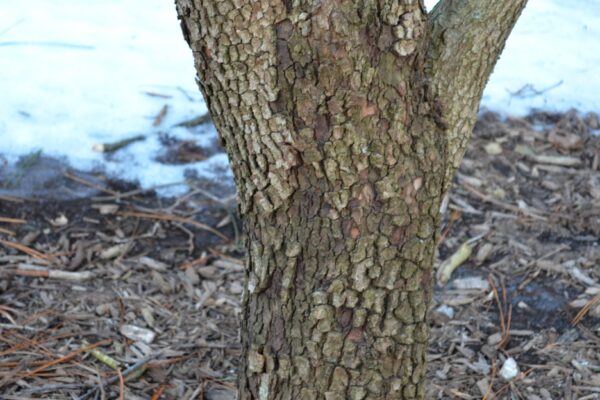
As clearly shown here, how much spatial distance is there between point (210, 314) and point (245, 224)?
3.50 feet

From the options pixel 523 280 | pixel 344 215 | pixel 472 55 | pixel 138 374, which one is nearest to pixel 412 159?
pixel 344 215

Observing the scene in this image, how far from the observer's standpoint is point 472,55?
6.33 ft

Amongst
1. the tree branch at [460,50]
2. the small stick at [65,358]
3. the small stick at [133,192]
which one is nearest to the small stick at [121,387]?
the small stick at [65,358]

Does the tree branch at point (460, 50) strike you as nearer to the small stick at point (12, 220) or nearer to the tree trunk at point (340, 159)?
the tree trunk at point (340, 159)

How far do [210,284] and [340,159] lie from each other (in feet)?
4.73

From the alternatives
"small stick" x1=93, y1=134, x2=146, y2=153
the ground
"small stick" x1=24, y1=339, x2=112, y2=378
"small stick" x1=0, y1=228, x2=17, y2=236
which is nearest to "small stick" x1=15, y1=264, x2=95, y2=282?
the ground

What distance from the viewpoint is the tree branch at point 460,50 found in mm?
1899

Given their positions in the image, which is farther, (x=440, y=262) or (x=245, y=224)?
(x=440, y=262)

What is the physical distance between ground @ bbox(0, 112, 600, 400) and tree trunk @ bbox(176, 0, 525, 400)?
0.67 m

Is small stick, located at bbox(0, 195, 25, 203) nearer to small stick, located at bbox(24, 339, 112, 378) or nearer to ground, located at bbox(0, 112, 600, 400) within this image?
ground, located at bbox(0, 112, 600, 400)

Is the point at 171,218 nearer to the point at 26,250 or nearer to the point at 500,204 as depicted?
the point at 26,250

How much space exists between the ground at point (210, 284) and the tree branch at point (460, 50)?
3.30 ft

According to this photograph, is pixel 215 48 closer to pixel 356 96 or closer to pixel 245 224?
pixel 356 96

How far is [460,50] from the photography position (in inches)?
75.2
